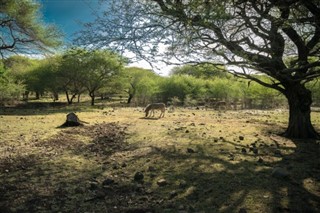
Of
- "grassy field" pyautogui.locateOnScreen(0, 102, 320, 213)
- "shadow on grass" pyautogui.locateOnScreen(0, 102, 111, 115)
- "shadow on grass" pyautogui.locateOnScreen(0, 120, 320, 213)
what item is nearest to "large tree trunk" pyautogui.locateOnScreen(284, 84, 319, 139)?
"grassy field" pyautogui.locateOnScreen(0, 102, 320, 213)

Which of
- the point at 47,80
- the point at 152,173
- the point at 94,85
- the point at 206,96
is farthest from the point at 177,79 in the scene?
the point at 152,173

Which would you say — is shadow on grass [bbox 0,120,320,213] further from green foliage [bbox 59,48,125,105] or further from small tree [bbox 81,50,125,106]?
green foliage [bbox 59,48,125,105]

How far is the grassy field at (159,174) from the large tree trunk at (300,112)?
150 cm

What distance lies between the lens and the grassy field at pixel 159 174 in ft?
19.8

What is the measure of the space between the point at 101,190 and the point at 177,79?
46.9 metres

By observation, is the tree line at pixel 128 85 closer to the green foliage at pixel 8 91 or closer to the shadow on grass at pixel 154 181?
the green foliage at pixel 8 91

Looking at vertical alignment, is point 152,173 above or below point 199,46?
below

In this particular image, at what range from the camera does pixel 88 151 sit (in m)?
10.7

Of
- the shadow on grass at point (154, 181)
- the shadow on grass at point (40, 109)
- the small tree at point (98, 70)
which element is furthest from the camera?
the small tree at point (98, 70)

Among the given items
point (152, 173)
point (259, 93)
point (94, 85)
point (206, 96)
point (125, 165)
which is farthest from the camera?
point (206, 96)

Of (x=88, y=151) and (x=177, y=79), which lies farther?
(x=177, y=79)

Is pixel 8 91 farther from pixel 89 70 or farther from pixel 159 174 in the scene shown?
pixel 159 174

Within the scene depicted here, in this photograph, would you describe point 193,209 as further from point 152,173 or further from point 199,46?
point 199,46

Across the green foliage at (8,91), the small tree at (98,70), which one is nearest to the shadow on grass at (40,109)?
the green foliage at (8,91)
